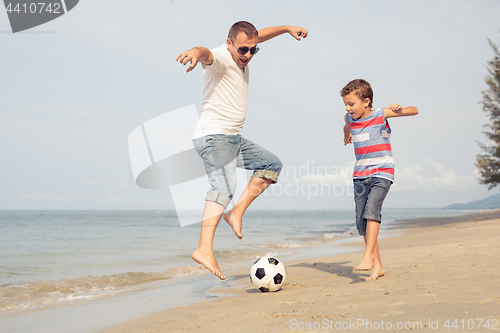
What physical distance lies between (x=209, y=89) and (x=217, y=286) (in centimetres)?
256

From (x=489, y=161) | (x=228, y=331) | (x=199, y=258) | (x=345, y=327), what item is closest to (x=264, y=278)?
(x=199, y=258)

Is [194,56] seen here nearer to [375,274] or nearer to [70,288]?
[375,274]

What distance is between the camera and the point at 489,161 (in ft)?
69.4

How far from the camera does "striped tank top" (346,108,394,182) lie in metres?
3.83

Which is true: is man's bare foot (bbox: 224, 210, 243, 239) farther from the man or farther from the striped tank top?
the striped tank top

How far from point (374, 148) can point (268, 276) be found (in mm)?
1716

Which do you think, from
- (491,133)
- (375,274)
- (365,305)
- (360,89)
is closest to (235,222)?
(375,274)

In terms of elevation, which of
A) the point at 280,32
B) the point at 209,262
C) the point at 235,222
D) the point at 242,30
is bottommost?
the point at 209,262

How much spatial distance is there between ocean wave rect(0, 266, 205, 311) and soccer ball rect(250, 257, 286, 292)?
2.67 m

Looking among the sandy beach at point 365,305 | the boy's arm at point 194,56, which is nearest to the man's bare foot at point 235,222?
the sandy beach at point 365,305

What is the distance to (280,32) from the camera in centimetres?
419

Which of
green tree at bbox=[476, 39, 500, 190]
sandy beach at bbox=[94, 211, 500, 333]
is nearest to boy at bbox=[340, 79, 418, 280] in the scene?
sandy beach at bbox=[94, 211, 500, 333]

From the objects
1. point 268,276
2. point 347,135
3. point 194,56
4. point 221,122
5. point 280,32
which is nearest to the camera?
point 194,56

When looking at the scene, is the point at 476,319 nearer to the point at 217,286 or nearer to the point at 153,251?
the point at 217,286
